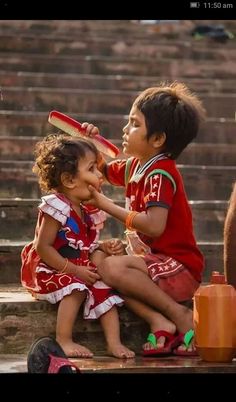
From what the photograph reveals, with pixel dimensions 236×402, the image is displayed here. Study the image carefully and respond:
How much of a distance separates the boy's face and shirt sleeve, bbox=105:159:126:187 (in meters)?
0.22

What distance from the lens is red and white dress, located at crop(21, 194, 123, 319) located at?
17.9ft

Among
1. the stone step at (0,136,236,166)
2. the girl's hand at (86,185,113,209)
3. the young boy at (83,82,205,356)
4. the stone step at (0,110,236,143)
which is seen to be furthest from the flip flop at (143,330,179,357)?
the stone step at (0,110,236,143)

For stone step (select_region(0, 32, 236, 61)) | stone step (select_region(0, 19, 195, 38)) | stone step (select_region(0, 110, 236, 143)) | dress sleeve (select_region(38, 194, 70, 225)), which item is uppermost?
stone step (select_region(0, 19, 195, 38))

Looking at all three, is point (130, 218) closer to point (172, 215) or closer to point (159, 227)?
point (159, 227)

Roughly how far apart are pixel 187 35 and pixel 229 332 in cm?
778

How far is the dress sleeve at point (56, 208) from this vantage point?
549 cm

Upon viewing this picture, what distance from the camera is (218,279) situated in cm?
526

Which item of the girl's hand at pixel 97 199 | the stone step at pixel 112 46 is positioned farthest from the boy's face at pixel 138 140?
the stone step at pixel 112 46

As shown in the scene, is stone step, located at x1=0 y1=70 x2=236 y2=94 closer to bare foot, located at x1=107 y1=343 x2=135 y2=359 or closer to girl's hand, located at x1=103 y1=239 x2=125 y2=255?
girl's hand, located at x1=103 y1=239 x2=125 y2=255

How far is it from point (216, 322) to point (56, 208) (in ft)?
2.66

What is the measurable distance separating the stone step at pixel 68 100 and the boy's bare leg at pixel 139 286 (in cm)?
413
